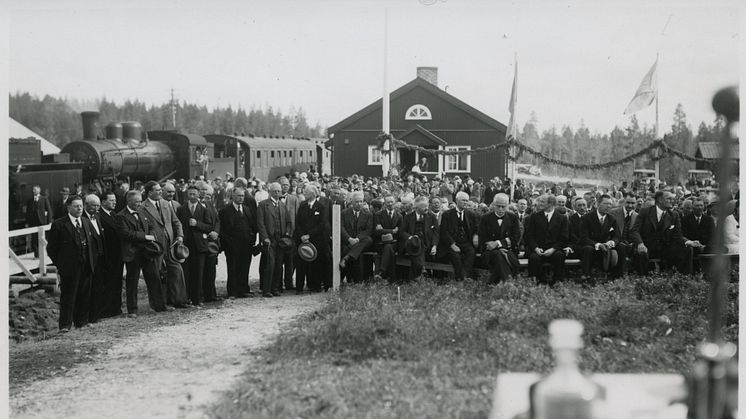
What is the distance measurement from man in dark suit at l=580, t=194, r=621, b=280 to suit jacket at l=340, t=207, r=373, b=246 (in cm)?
348

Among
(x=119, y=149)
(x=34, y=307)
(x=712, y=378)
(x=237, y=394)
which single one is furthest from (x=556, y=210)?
(x=119, y=149)

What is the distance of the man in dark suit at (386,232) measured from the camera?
37.8ft

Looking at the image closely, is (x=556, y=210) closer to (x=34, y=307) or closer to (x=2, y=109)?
(x=2, y=109)

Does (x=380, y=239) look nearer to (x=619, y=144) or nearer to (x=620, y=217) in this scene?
(x=620, y=217)

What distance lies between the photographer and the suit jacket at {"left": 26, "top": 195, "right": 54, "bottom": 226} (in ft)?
57.3

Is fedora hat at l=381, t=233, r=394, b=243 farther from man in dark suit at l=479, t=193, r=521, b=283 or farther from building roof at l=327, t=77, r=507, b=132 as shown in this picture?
building roof at l=327, t=77, r=507, b=132

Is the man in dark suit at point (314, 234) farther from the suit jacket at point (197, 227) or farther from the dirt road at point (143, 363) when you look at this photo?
the suit jacket at point (197, 227)

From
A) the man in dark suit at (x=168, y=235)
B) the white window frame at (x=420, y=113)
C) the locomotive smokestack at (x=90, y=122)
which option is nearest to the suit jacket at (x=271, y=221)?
the man in dark suit at (x=168, y=235)

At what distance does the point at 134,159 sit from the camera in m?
25.5

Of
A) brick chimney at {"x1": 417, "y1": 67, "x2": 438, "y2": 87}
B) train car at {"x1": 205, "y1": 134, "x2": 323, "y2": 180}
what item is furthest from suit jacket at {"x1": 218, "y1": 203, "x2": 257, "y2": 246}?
brick chimney at {"x1": 417, "y1": 67, "x2": 438, "y2": 87}

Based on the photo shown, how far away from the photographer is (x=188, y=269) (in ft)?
36.7

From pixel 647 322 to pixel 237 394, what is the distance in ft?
15.8

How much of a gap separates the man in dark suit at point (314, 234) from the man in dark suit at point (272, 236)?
268mm

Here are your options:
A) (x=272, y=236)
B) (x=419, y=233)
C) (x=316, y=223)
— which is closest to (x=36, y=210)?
(x=272, y=236)
